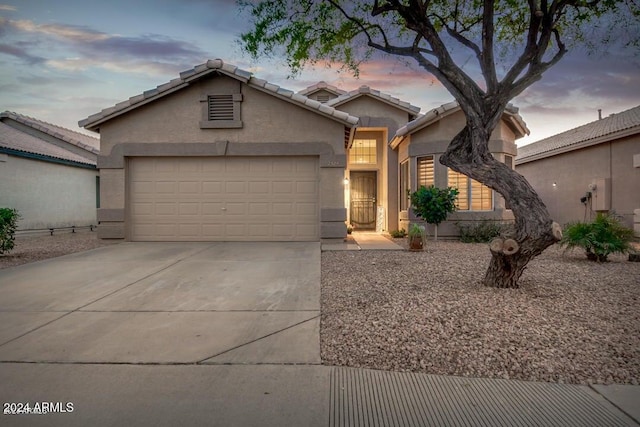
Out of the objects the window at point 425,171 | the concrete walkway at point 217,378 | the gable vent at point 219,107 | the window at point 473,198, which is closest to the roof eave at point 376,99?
the window at point 425,171

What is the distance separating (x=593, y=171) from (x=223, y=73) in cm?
1354

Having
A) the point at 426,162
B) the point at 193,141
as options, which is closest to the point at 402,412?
the point at 193,141

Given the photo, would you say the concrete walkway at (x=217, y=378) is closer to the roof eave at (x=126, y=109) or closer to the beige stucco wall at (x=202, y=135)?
the beige stucco wall at (x=202, y=135)

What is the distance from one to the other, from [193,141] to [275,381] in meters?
9.88

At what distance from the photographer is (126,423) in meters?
2.39

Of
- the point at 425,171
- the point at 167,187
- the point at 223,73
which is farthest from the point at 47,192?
the point at 425,171

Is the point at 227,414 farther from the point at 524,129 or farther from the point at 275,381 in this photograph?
the point at 524,129

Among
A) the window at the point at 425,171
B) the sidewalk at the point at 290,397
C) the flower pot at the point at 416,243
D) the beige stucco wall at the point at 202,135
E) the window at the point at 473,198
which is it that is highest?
the beige stucco wall at the point at 202,135

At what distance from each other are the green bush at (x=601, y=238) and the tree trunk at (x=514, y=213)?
12.6ft

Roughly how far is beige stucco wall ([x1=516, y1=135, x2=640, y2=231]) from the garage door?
33.4 ft

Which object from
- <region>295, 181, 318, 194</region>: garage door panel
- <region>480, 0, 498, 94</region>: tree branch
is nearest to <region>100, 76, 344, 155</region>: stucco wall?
<region>295, 181, 318, 194</region>: garage door panel

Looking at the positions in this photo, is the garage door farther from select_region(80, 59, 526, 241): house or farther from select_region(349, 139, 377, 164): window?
select_region(349, 139, 377, 164): window

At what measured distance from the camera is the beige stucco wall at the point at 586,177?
490 inches

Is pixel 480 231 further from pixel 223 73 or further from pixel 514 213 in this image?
pixel 223 73
